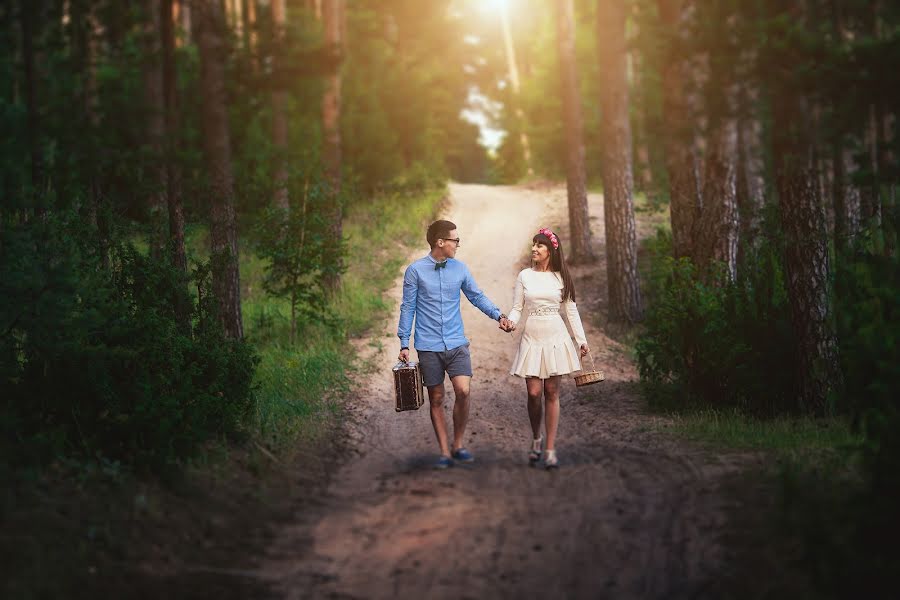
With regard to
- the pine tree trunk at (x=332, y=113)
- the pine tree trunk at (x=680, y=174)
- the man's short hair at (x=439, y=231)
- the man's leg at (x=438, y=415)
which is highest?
the pine tree trunk at (x=332, y=113)

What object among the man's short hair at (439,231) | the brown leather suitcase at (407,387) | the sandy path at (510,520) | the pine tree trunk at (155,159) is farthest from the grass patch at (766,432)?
the pine tree trunk at (155,159)

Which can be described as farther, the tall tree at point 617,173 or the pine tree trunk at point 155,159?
the tall tree at point 617,173

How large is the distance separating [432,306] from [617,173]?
11405 millimetres

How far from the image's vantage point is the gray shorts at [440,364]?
8.56m

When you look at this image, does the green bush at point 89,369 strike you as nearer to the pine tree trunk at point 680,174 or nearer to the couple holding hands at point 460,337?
the couple holding hands at point 460,337

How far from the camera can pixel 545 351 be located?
27.9ft

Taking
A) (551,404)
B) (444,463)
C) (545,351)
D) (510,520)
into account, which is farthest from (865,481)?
(444,463)

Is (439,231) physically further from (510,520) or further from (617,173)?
(617,173)

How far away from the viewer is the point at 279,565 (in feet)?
19.4

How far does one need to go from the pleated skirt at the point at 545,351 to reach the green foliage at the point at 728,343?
112 inches

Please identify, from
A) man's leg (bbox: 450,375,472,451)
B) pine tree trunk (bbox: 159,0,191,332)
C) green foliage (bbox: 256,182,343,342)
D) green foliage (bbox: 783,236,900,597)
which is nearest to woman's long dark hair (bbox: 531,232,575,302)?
man's leg (bbox: 450,375,472,451)

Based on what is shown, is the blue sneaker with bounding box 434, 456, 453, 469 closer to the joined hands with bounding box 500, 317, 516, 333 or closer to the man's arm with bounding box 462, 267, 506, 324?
the joined hands with bounding box 500, 317, 516, 333

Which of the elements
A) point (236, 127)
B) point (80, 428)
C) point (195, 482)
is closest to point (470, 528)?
point (195, 482)

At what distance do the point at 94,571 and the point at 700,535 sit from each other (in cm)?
382
